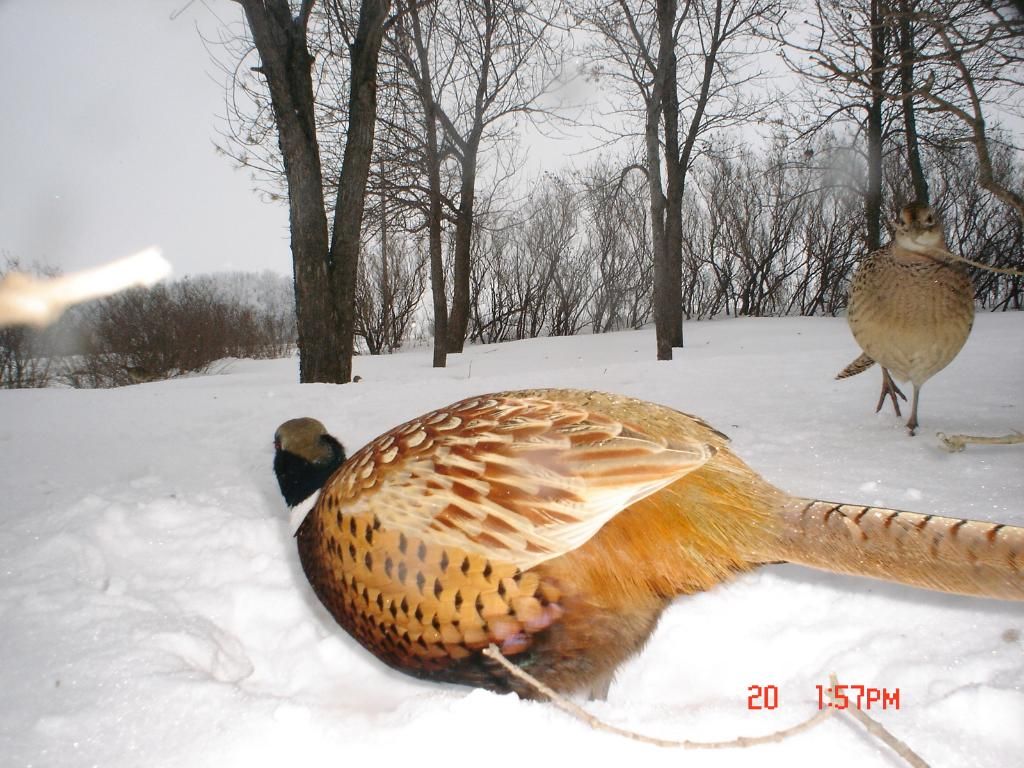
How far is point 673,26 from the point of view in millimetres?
8406

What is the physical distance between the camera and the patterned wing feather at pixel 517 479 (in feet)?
4.05

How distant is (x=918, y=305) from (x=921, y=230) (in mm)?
342

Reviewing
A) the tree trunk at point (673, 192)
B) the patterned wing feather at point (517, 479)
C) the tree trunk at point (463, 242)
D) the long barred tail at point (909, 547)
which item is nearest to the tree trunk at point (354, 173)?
the patterned wing feather at point (517, 479)

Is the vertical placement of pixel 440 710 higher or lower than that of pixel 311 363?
lower

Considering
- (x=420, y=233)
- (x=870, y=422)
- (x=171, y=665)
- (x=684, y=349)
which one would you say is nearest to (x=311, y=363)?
(x=171, y=665)

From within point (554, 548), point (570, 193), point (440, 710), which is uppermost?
point (570, 193)

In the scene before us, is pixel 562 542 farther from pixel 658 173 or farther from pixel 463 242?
pixel 463 242

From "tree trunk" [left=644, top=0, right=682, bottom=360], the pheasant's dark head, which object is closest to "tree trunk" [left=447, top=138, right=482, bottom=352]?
"tree trunk" [left=644, top=0, right=682, bottom=360]

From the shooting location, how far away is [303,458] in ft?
6.06

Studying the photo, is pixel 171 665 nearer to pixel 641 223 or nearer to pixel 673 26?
pixel 673 26

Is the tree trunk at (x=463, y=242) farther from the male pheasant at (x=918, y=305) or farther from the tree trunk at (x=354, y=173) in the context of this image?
the male pheasant at (x=918, y=305)

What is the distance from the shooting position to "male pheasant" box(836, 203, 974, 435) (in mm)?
2570

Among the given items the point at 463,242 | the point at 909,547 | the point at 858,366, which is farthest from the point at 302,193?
the point at 463,242

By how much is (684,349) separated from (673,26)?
5003 millimetres
